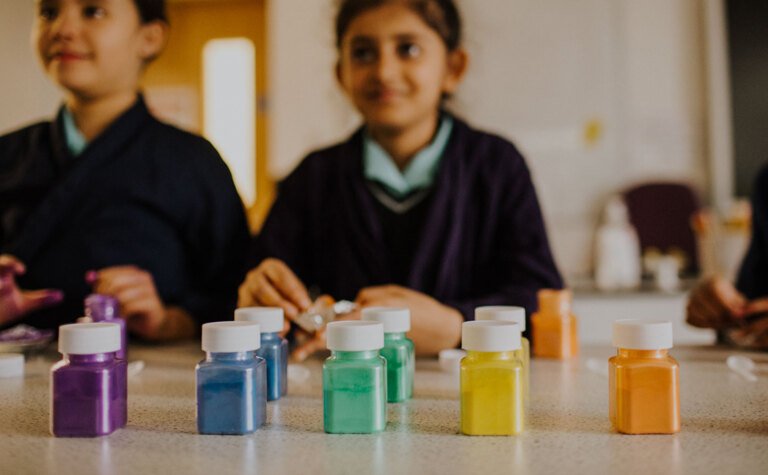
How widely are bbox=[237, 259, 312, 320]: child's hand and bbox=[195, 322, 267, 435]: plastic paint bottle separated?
253 mm

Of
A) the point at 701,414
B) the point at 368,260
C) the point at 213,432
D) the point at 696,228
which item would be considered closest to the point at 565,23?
the point at 696,228

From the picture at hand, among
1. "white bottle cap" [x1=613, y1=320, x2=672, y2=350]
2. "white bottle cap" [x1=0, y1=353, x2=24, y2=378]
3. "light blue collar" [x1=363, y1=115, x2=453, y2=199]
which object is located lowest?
"white bottle cap" [x1=0, y1=353, x2=24, y2=378]

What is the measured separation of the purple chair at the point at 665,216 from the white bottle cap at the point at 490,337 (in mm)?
1855

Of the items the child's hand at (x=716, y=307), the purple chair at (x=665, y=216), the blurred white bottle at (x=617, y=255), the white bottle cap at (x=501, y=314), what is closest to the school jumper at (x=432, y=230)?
the child's hand at (x=716, y=307)

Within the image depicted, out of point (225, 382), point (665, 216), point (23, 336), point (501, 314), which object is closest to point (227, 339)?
point (225, 382)

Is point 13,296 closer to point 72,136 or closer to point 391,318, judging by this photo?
point 72,136

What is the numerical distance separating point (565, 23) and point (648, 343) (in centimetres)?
207

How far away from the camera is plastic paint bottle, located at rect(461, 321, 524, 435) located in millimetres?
503

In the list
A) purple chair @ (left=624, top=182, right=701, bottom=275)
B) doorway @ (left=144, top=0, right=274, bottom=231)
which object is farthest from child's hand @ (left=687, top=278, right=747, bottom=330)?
doorway @ (left=144, top=0, right=274, bottom=231)

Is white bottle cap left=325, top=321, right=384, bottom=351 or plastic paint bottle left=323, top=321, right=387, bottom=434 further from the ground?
white bottle cap left=325, top=321, right=384, bottom=351

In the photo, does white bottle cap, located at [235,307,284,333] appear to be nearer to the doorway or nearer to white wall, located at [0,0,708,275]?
white wall, located at [0,0,708,275]

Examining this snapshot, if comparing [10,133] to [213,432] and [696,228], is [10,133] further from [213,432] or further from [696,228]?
[696,228]

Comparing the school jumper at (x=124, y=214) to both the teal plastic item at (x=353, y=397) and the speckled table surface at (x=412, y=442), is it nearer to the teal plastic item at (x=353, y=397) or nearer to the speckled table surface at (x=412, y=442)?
the speckled table surface at (x=412, y=442)

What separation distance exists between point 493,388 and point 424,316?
319mm
